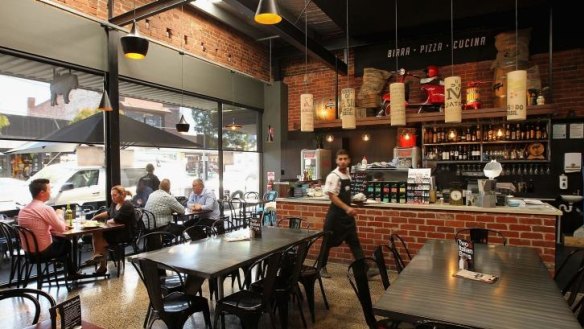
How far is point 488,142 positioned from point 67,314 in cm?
708

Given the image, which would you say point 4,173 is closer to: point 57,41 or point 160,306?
point 57,41

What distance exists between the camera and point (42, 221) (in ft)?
14.3

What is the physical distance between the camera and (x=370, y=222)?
5.45 metres

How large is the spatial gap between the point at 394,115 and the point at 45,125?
15.4 feet

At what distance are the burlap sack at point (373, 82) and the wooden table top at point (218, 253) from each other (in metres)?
4.37

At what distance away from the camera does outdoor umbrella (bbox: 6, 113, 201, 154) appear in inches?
202

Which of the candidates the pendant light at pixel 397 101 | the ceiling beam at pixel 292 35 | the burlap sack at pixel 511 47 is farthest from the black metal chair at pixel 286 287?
the burlap sack at pixel 511 47

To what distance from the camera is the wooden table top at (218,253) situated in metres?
2.87

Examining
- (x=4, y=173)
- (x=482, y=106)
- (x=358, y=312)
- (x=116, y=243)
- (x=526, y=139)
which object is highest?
(x=482, y=106)

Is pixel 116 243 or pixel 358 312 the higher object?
pixel 116 243

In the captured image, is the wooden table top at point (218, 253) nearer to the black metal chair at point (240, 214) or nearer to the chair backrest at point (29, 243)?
the chair backrest at point (29, 243)

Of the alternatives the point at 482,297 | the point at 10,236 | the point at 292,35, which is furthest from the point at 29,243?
the point at 482,297

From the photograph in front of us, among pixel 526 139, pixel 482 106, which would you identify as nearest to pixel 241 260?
pixel 526 139

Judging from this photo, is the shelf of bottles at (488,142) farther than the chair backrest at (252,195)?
No
